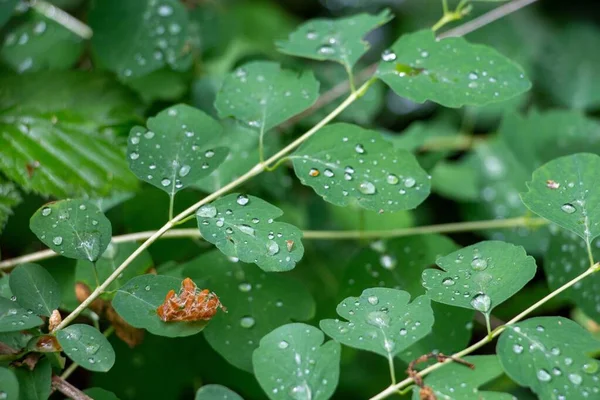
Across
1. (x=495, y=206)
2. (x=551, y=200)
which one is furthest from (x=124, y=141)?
(x=495, y=206)

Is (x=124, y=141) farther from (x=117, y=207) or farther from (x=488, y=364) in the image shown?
(x=488, y=364)

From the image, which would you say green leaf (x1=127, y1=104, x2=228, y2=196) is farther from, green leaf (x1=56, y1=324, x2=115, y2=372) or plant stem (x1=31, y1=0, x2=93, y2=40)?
plant stem (x1=31, y1=0, x2=93, y2=40)

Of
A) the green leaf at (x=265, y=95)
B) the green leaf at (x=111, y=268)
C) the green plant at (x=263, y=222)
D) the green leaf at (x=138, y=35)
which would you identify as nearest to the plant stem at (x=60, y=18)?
the green plant at (x=263, y=222)

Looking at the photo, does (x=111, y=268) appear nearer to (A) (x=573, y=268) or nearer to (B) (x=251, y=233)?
(B) (x=251, y=233)

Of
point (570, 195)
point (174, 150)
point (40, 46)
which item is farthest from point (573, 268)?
point (40, 46)

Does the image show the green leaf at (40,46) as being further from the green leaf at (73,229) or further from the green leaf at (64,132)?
the green leaf at (73,229)
